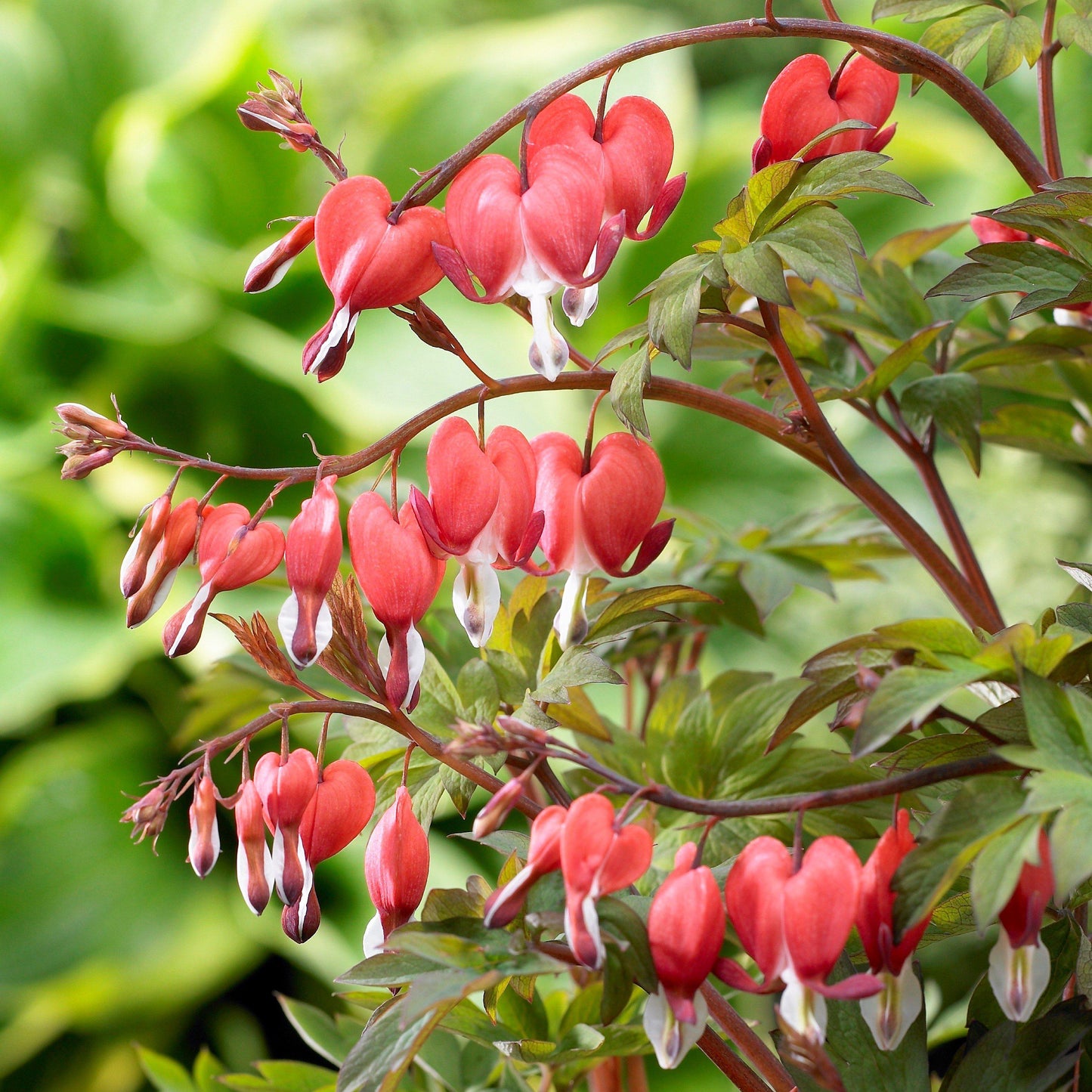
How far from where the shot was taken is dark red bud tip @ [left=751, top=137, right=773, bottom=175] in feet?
1.56

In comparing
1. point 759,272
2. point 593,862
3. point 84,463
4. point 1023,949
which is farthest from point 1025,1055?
point 84,463

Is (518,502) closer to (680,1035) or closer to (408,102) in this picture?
(680,1035)

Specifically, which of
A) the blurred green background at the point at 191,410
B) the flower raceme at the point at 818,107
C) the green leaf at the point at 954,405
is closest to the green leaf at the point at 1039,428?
the green leaf at the point at 954,405

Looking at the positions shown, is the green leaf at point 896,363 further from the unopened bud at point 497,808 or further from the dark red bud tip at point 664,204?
the unopened bud at point 497,808

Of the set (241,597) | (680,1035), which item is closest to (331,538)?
(680,1035)

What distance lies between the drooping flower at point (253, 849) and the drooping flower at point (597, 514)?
0.43 ft

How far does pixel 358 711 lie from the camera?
0.41 meters

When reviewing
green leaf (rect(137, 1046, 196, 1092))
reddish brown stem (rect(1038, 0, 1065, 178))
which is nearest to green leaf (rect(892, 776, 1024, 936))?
reddish brown stem (rect(1038, 0, 1065, 178))

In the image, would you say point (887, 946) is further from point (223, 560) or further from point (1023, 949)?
point (223, 560)

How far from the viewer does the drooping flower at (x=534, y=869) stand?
34 centimetres

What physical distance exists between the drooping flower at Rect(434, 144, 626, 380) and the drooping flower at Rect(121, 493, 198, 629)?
13 centimetres

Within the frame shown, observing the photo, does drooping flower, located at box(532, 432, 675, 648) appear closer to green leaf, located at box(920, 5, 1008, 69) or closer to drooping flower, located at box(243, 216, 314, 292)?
drooping flower, located at box(243, 216, 314, 292)

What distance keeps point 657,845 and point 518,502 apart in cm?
21

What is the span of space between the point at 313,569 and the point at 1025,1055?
1.05 ft
